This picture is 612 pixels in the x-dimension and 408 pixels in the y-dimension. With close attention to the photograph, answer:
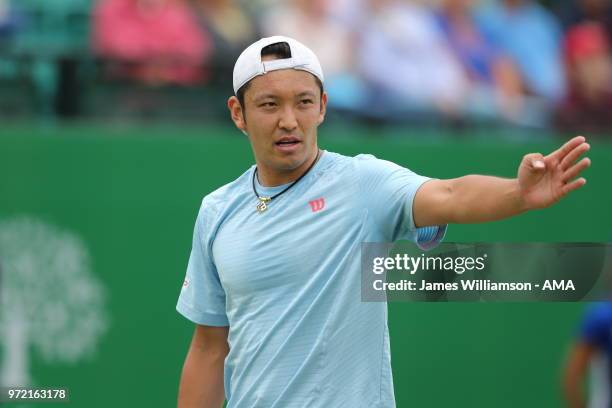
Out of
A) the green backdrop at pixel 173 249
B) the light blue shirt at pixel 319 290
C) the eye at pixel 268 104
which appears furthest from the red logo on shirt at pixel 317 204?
the green backdrop at pixel 173 249

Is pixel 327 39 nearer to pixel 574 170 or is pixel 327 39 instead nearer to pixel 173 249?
pixel 173 249

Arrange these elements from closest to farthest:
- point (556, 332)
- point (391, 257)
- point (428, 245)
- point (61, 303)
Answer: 1. point (428, 245)
2. point (391, 257)
3. point (61, 303)
4. point (556, 332)

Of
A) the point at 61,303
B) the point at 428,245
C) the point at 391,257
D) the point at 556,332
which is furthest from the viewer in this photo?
the point at 556,332

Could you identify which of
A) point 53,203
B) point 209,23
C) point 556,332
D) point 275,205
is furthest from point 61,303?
point 275,205

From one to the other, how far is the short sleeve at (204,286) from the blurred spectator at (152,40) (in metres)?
3.66

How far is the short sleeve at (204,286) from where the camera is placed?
347 cm

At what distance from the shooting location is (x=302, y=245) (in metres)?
3.13

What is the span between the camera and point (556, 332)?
7.22m

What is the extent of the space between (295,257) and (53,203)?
4.00 m

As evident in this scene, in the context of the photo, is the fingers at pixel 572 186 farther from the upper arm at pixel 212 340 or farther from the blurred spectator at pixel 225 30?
the blurred spectator at pixel 225 30

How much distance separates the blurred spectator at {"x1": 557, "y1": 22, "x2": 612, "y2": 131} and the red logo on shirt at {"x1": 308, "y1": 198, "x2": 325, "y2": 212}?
469 centimetres

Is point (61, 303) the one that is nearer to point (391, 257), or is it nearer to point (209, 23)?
point (209, 23)

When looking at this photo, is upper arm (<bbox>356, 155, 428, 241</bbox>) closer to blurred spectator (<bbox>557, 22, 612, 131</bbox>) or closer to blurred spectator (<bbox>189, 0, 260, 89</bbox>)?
blurred spectator (<bbox>189, 0, 260, 89</bbox>)

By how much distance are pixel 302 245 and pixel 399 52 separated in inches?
182
